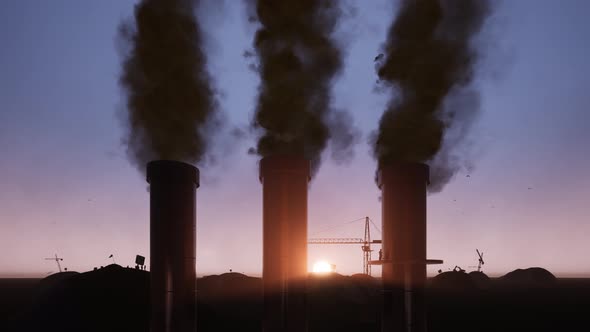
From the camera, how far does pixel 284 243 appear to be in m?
15.5

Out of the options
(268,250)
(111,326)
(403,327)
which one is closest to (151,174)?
(268,250)

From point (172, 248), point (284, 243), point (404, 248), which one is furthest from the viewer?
point (284, 243)

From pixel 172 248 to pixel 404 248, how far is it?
24.9 feet

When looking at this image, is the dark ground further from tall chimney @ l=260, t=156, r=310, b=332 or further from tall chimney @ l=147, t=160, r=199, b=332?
tall chimney @ l=147, t=160, r=199, b=332

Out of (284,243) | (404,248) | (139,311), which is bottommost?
(139,311)

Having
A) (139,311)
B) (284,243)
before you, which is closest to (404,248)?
(284,243)

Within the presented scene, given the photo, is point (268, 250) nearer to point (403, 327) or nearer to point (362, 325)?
point (403, 327)

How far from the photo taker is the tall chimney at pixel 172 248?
587 inches

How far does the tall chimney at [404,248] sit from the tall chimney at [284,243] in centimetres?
281

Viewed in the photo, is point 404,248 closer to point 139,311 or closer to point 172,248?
point 172,248

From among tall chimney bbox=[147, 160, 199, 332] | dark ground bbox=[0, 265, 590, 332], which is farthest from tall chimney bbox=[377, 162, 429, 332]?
tall chimney bbox=[147, 160, 199, 332]

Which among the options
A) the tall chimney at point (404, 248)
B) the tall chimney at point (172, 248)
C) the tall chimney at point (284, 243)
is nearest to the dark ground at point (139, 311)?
the tall chimney at point (404, 248)

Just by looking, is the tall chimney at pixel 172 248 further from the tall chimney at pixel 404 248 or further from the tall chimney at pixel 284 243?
the tall chimney at pixel 404 248

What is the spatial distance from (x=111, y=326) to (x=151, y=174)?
13910 millimetres
